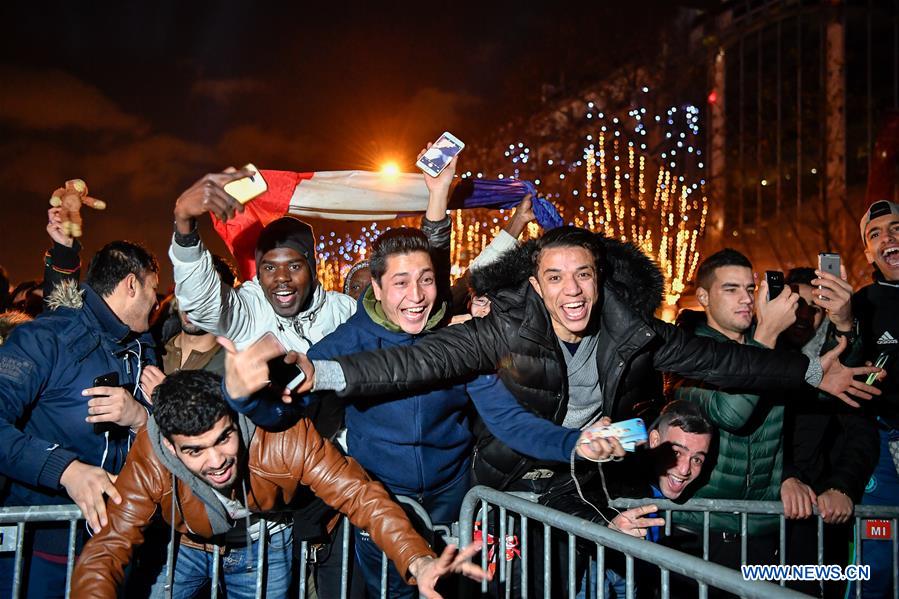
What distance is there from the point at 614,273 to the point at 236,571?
8.53 feet

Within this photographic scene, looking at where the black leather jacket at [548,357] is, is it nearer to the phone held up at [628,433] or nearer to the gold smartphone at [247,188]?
the phone held up at [628,433]

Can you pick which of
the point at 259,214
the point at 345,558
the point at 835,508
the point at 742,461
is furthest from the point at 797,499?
the point at 259,214

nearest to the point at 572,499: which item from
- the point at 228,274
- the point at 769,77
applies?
the point at 228,274

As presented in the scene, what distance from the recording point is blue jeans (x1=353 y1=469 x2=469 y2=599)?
3.96 metres

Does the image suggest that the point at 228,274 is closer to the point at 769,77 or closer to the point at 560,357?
the point at 560,357

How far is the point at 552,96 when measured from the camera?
2161 centimetres

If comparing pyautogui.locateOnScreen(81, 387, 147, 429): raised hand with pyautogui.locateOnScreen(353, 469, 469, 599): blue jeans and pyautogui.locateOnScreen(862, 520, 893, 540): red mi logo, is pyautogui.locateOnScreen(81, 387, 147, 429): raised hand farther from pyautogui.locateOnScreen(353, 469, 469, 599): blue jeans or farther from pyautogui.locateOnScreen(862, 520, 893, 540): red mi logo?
pyautogui.locateOnScreen(862, 520, 893, 540): red mi logo

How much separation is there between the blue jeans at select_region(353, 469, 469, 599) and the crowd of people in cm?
1

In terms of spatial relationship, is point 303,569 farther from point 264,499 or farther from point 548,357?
point 548,357

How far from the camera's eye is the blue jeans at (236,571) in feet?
12.8

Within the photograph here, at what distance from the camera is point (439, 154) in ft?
16.0

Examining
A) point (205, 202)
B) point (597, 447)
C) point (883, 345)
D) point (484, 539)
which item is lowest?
point (484, 539)

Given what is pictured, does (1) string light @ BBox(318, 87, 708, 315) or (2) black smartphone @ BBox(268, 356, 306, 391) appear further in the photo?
(1) string light @ BBox(318, 87, 708, 315)

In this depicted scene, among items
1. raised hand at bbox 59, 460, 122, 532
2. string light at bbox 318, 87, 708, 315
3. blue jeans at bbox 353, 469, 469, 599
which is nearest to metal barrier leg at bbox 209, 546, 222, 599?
raised hand at bbox 59, 460, 122, 532
